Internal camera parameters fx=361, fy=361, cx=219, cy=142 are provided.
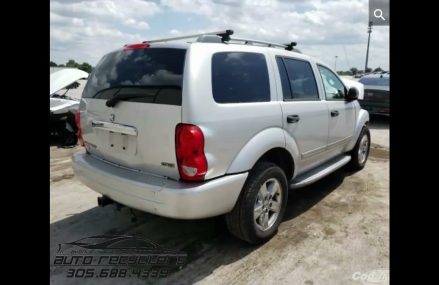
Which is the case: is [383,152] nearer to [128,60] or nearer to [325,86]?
[325,86]

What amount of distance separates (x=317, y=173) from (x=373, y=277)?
1560 millimetres

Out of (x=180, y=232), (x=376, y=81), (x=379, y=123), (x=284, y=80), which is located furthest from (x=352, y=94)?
(x=376, y=81)

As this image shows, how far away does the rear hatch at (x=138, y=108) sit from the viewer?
287 centimetres

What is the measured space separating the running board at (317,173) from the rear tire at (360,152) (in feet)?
Answer: 1.88

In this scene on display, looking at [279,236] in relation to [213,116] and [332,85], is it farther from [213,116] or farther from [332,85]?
[332,85]

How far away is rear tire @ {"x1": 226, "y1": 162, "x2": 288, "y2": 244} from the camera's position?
3.21 m

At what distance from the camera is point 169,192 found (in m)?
2.78

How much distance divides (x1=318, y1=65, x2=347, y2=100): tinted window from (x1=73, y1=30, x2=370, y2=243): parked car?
69 centimetres

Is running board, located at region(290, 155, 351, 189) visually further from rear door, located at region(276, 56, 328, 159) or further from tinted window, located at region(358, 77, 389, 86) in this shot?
tinted window, located at region(358, 77, 389, 86)

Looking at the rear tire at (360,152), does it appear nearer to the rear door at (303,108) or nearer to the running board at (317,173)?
the running board at (317,173)

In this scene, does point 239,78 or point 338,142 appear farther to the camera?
point 338,142

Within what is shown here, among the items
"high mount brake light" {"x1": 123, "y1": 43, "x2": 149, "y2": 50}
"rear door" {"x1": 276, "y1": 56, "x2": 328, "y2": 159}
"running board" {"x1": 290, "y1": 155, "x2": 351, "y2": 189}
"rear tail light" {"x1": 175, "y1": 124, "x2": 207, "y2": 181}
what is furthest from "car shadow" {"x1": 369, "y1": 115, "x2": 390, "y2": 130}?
"rear tail light" {"x1": 175, "y1": 124, "x2": 207, "y2": 181}

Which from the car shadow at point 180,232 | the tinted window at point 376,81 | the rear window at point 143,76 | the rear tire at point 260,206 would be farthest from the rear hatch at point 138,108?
the tinted window at point 376,81
